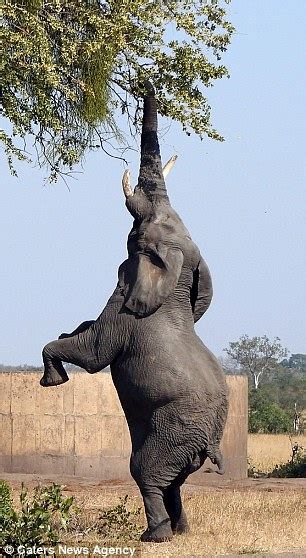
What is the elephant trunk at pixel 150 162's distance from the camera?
35.4 feet

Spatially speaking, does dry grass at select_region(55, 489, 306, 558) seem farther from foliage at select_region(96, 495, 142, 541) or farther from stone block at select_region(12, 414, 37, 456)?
stone block at select_region(12, 414, 37, 456)

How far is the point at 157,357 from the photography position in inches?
407

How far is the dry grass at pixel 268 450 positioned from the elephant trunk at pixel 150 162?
1359cm

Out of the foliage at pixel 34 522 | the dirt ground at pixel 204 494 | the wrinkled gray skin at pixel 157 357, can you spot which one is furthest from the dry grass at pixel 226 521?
the wrinkled gray skin at pixel 157 357

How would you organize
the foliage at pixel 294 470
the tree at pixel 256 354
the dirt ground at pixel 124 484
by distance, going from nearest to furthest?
the dirt ground at pixel 124 484 → the foliage at pixel 294 470 → the tree at pixel 256 354

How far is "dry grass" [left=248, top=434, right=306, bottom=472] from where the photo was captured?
2574 cm

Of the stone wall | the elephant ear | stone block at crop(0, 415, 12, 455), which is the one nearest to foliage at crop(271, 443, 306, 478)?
the stone wall

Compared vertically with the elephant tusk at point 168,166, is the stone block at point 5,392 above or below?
below

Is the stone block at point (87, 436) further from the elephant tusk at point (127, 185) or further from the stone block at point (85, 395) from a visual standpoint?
the elephant tusk at point (127, 185)

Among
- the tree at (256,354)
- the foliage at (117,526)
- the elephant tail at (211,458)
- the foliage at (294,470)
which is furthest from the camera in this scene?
the tree at (256,354)

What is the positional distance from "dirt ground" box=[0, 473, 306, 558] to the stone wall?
2.11 ft

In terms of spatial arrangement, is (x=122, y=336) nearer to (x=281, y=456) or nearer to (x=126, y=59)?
(x=126, y=59)

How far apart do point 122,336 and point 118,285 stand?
16.6 inches

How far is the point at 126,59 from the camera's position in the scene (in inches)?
589
